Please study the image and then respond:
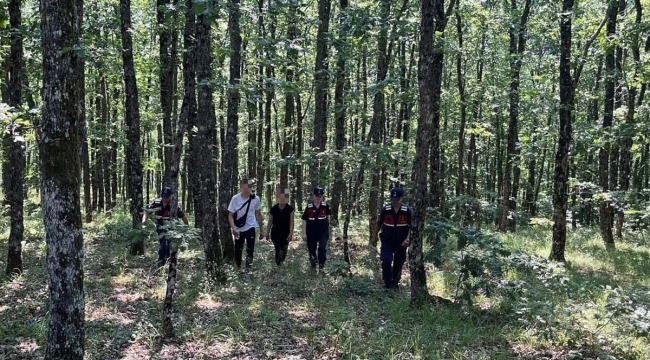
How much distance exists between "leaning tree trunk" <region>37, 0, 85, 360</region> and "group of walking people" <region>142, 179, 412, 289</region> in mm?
4450

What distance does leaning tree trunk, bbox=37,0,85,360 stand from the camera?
185 inches

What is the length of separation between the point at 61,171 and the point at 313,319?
14.4ft

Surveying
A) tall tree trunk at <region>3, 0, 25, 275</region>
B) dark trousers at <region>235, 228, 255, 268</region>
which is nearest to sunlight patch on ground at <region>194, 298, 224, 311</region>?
dark trousers at <region>235, 228, 255, 268</region>

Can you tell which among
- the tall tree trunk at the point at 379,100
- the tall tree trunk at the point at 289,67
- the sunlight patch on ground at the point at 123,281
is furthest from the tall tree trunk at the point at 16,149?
the tall tree trunk at the point at 379,100

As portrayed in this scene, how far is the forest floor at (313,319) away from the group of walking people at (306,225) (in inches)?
17.1

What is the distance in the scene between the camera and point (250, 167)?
25047mm

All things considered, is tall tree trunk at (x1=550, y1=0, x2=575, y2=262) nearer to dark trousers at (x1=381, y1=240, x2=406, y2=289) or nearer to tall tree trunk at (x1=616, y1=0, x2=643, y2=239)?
tall tree trunk at (x1=616, y1=0, x2=643, y2=239)

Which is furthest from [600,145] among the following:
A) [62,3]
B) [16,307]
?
[16,307]

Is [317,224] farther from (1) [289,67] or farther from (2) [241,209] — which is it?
(1) [289,67]

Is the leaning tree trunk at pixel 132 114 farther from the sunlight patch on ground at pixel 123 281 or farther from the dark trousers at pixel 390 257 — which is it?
the dark trousers at pixel 390 257

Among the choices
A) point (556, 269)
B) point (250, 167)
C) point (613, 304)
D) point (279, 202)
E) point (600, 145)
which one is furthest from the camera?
point (250, 167)

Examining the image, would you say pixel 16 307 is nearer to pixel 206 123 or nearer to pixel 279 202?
pixel 206 123

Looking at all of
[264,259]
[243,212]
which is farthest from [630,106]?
[243,212]

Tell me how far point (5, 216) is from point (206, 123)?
1513cm
